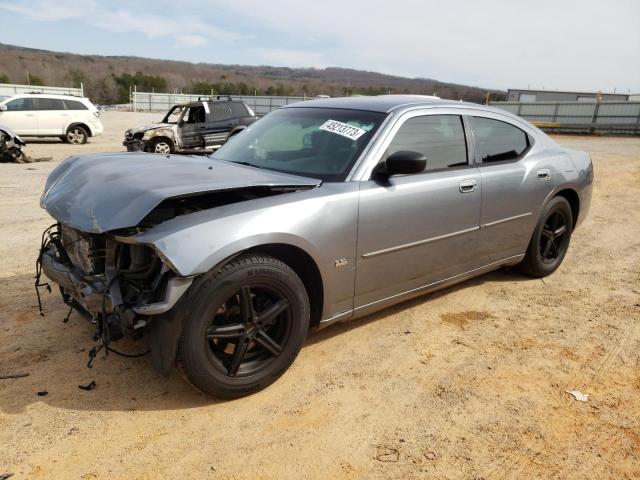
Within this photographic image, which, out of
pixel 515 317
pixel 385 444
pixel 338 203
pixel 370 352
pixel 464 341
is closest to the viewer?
pixel 385 444

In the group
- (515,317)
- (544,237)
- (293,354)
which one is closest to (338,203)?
(293,354)

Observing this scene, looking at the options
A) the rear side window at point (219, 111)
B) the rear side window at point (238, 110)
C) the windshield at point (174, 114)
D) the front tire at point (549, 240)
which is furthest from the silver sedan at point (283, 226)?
the windshield at point (174, 114)

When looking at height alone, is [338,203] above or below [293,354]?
above

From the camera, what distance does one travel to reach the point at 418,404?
107 inches

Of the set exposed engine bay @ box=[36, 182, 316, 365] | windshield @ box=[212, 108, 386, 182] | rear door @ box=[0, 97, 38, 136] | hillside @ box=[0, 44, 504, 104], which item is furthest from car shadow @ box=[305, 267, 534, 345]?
hillside @ box=[0, 44, 504, 104]

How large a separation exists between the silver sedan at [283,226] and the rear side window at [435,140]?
1 cm

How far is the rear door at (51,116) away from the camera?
15.8 meters

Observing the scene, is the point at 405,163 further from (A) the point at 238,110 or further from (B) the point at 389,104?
(A) the point at 238,110

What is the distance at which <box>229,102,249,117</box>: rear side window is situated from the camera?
1427 centimetres

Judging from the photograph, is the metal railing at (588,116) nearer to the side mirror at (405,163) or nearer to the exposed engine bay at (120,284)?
the side mirror at (405,163)

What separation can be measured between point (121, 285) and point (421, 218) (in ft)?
6.54

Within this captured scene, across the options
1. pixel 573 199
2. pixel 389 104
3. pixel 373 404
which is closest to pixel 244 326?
pixel 373 404

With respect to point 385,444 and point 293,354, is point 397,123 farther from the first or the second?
point 385,444

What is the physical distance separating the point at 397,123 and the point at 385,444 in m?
2.11
